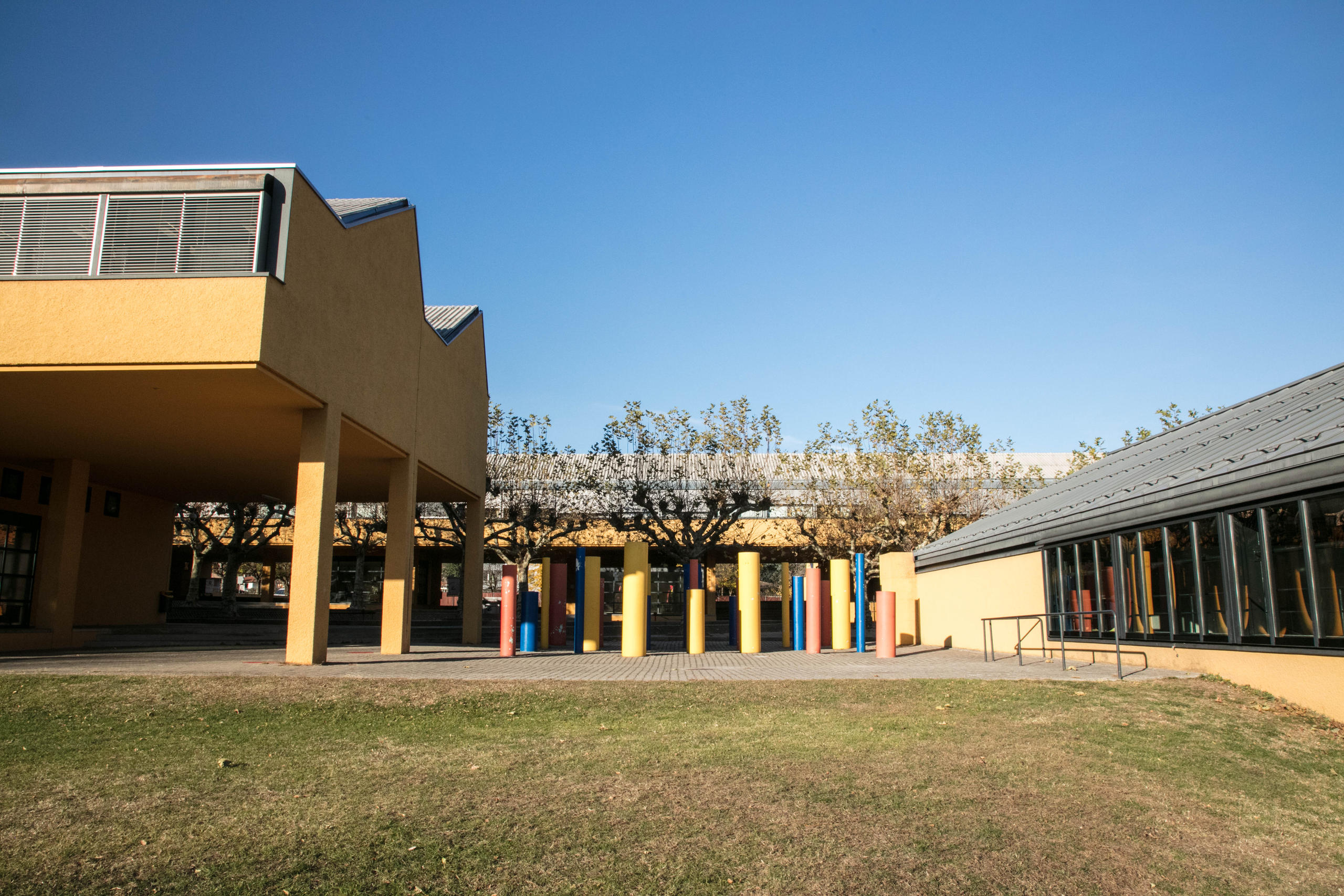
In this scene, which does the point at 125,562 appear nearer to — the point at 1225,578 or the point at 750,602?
the point at 750,602

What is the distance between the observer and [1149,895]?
5.84m

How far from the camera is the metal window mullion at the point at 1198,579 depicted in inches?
500

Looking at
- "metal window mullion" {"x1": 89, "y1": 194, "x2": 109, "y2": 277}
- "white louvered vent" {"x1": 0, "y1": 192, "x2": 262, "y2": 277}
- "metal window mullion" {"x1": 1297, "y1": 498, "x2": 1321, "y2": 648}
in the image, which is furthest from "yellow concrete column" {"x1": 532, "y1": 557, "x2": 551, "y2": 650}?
"metal window mullion" {"x1": 1297, "y1": 498, "x2": 1321, "y2": 648}

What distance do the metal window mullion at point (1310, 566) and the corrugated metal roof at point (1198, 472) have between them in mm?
317

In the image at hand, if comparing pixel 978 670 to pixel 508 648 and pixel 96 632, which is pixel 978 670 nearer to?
pixel 508 648

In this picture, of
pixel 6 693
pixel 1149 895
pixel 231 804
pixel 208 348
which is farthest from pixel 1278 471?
pixel 6 693

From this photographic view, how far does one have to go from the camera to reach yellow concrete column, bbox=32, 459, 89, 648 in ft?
69.2

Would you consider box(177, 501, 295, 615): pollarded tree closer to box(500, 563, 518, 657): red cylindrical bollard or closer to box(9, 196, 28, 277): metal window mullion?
box(500, 563, 518, 657): red cylindrical bollard

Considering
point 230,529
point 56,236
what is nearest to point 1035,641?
point 56,236

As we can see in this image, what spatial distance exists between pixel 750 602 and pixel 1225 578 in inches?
416

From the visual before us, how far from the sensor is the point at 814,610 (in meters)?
21.0

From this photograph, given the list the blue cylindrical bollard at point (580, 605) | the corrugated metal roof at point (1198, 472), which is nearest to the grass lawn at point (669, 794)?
the corrugated metal roof at point (1198, 472)

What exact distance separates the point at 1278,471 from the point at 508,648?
14.0 m

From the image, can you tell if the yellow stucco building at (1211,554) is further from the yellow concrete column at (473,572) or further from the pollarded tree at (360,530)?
the pollarded tree at (360,530)
